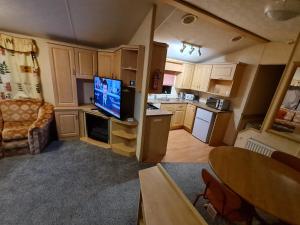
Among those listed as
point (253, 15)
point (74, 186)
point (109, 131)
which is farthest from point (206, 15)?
point (74, 186)

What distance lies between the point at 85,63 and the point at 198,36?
244 centimetres

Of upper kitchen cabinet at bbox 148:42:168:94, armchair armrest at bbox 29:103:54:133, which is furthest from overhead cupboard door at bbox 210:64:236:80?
armchair armrest at bbox 29:103:54:133

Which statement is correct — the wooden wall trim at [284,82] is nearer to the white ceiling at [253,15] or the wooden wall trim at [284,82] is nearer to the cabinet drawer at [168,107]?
the white ceiling at [253,15]

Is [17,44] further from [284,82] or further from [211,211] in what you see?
[284,82]

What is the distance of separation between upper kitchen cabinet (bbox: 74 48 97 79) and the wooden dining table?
2.90m

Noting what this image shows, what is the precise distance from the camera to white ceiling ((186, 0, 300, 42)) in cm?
164

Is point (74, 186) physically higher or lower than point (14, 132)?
lower

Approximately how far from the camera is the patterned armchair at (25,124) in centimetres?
237

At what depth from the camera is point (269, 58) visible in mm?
2883

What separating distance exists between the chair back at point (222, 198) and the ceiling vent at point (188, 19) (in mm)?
2250

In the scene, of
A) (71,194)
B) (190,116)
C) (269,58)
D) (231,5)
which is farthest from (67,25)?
(269,58)

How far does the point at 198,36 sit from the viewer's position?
8.99ft

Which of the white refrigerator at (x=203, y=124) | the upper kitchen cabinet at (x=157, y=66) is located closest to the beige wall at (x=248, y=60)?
the white refrigerator at (x=203, y=124)

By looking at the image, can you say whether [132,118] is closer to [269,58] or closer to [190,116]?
[190,116]
